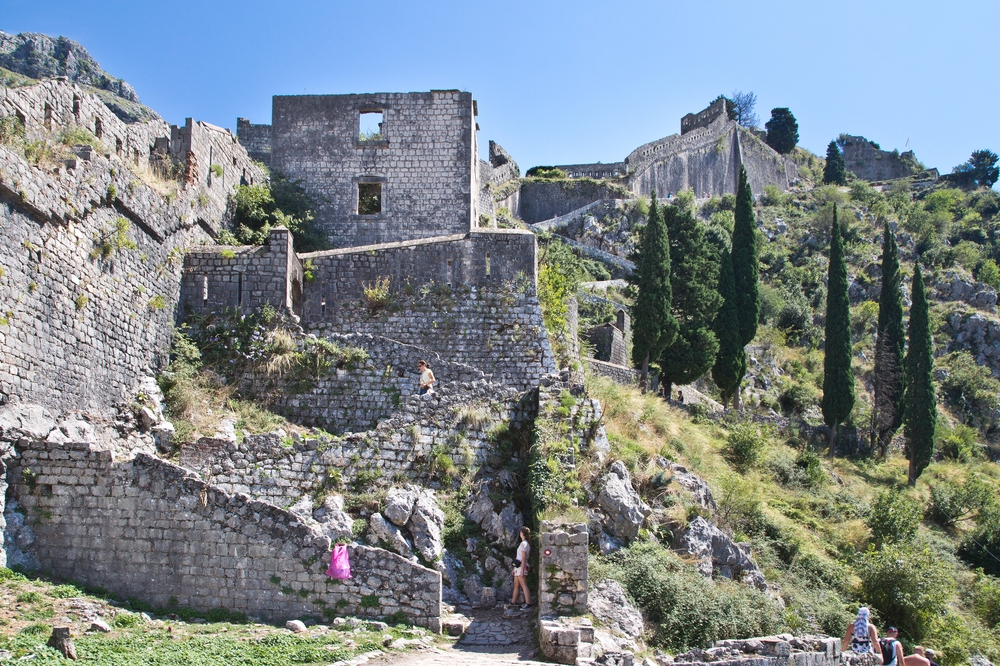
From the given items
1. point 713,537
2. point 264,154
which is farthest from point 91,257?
point 264,154

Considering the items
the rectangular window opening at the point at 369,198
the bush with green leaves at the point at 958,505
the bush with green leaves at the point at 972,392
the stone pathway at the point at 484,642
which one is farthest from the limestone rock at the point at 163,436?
the bush with green leaves at the point at 972,392

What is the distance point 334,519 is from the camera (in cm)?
1337

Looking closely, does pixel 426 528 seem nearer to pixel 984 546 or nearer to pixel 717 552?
pixel 717 552

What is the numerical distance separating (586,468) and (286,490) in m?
4.72

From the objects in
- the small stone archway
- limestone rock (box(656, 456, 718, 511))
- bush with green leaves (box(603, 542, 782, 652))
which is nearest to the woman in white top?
bush with green leaves (box(603, 542, 782, 652))

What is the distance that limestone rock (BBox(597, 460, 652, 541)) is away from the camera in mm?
14227

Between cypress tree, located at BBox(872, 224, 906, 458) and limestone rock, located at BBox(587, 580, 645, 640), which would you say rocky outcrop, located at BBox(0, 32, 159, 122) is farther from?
limestone rock, located at BBox(587, 580, 645, 640)

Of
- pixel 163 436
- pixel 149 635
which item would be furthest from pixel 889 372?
pixel 149 635

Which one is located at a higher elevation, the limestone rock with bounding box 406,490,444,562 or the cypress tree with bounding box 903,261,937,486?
the cypress tree with bounding box 903,261,937,486

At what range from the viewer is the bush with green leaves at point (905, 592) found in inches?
691

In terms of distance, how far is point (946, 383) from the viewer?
47.5m

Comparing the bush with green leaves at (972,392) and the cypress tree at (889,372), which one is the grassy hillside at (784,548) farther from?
the bush with green leaves at (972,392)

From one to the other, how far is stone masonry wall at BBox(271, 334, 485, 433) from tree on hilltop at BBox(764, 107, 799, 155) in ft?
261

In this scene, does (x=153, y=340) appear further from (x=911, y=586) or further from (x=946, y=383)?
(x=946, y=383)
